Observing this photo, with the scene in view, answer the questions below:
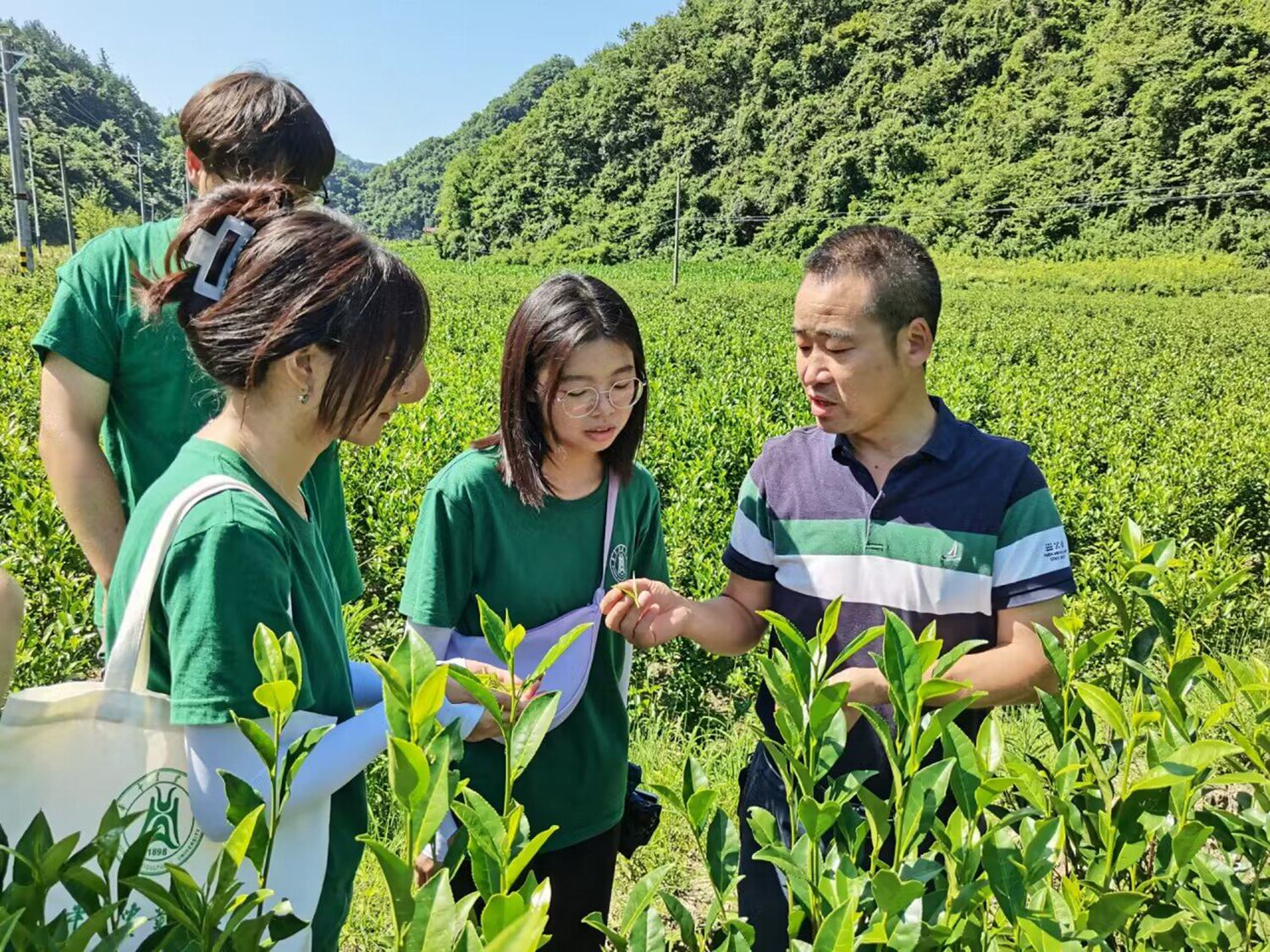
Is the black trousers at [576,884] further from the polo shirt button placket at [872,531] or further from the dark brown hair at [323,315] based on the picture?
the dark brown hair at [323,315]

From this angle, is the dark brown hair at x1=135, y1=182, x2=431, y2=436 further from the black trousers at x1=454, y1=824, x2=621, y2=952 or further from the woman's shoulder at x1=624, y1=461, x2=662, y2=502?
the black trousers at x1=454, y1=824, x2=621, y2=952

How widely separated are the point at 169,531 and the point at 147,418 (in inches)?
38.9

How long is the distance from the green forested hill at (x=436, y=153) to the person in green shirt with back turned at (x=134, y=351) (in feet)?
404

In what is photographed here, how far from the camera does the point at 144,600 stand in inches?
42.8

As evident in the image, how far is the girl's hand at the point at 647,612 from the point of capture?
169 centimetres

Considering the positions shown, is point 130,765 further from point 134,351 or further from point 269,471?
point 134,351

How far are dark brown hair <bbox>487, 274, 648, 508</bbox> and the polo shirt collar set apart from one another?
1.56 ft

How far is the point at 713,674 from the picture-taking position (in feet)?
A: 13.6

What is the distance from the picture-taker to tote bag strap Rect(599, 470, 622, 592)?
196cm

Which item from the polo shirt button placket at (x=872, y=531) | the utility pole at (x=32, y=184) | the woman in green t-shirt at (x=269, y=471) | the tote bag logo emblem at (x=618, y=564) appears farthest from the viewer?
the utility pole at (x=32, y=184)

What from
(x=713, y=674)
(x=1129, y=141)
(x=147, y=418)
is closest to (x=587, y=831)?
(x=147, y=418)

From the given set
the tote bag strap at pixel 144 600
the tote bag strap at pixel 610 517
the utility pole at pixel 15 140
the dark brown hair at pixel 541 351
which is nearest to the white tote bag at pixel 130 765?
the tote bag strap at pixel 144 600

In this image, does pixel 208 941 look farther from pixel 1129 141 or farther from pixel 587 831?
pixel 1129 141

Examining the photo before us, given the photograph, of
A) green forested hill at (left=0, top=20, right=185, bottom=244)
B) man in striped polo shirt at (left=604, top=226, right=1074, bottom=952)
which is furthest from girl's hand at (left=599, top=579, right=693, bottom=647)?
green forested hill at (left=0, top=20, right=185, bottom=244)
